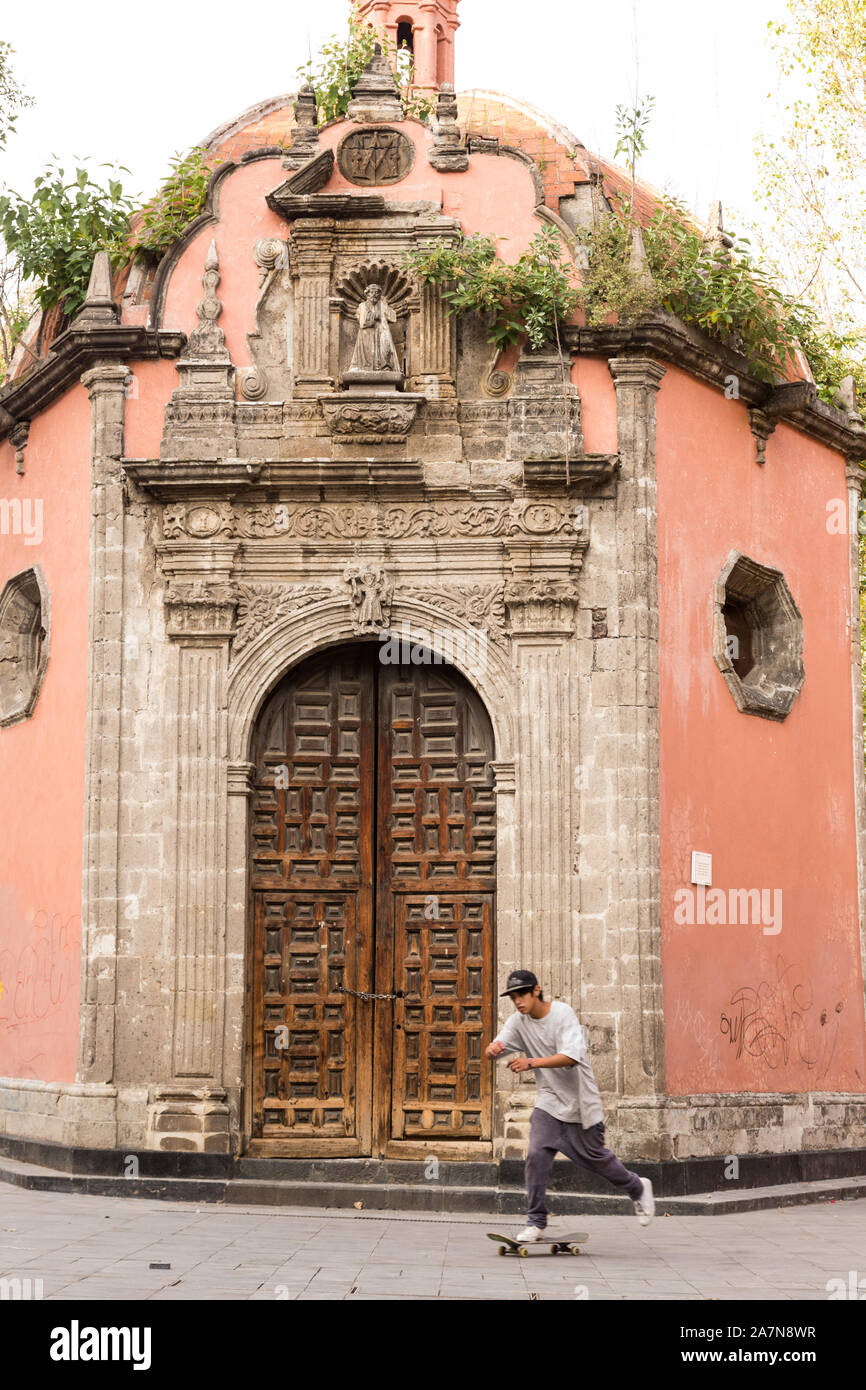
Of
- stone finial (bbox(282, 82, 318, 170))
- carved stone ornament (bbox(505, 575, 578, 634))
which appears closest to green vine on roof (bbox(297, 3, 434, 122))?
stone finial (bbox(282, 82, 318, 170))

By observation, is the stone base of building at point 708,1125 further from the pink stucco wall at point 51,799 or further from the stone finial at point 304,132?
the stone finial at point 304,132

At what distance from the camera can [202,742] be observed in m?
12.6

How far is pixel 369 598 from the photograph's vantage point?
1269 cm

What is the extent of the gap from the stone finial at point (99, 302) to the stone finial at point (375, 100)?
2280mm

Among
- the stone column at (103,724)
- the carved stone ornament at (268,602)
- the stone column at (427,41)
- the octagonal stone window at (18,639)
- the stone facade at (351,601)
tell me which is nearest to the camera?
the stone facade at (351,601)

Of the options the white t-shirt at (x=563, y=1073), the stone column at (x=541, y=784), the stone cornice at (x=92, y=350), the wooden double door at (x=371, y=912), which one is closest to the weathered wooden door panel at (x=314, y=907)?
the wooden double door at (x=371, y=912)

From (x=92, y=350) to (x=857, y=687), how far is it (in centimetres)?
725

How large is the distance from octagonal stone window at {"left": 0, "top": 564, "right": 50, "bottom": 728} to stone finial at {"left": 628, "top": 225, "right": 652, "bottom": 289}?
18.2 ft

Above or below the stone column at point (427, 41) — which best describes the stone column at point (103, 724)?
below

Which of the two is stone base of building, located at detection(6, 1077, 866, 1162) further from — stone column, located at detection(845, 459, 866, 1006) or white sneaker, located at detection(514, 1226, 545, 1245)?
stone column, located at detection(845, 459, 866, 1006)

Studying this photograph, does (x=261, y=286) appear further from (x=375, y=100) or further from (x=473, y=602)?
(x=473, y=602)

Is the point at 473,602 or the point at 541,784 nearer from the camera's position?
the point at 541,784

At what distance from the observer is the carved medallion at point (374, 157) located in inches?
524

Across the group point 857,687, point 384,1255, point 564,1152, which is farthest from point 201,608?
point 857,687
